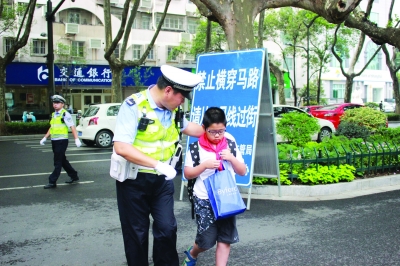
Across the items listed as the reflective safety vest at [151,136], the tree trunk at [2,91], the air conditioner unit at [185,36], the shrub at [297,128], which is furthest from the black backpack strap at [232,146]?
the air conditioner unit at [185,36]

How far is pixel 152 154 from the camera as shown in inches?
135

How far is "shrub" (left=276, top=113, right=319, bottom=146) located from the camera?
9.36m

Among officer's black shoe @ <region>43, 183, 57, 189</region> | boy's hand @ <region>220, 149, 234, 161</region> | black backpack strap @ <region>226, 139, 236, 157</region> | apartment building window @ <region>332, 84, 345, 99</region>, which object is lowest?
officer's black shoe @ <region>43, 183, 57, 189</region>

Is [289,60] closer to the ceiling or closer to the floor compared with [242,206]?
closer to the ceiling

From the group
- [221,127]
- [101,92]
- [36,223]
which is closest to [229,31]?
[36,223]

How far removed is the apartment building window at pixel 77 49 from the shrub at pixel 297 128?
1042 inches

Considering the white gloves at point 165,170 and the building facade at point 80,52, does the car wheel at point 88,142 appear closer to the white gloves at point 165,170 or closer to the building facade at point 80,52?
the white gloves at point 165,170

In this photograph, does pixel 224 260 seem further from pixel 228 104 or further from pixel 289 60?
pixel 289 60

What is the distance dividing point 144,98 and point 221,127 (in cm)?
70

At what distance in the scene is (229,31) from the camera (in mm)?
9336

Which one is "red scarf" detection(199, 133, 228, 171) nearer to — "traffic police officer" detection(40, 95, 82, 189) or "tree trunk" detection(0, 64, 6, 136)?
"traffic police officer" detection(40, 95, 82, 189)

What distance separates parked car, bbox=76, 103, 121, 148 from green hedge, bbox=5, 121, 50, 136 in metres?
7.37

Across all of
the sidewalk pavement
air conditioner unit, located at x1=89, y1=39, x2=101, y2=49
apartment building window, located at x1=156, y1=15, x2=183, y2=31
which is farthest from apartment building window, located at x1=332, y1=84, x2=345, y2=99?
the sidewalk pavement

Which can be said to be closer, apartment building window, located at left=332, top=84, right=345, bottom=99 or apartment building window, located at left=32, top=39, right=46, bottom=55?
apartment building window, located at left=32, top=39, right=46, bottom=55
